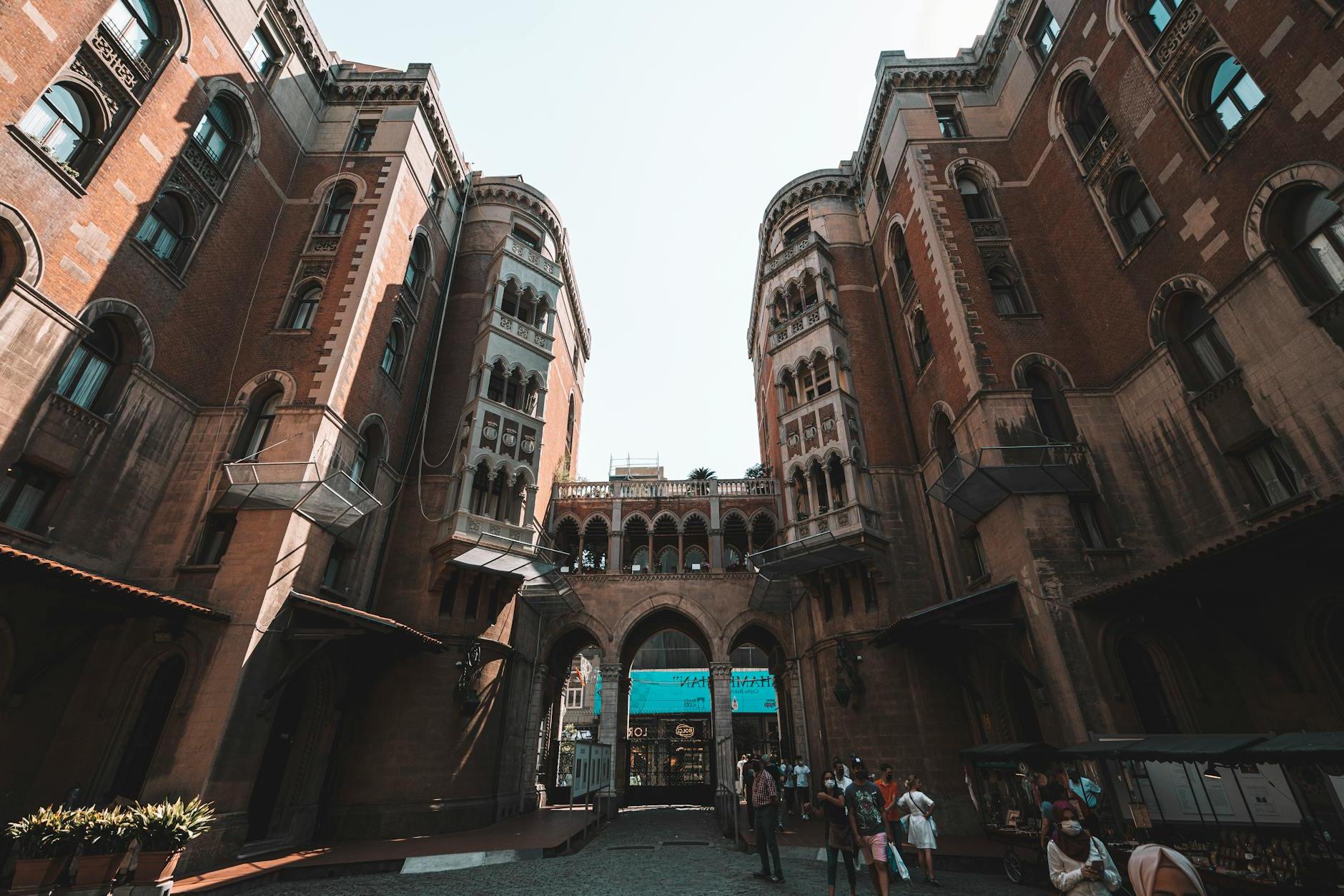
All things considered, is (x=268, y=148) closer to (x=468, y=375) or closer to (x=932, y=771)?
(x=468, y=375)

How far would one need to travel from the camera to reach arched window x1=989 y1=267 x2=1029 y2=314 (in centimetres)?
2002

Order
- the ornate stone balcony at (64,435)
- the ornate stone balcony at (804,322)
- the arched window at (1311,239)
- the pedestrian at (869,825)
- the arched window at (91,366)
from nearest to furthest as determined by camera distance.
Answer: the pedestrian at (869,825)
the arched window at (1311,239)
the ornate stone balcony at (64,435)
the arched window at (91,366)
the ornate stone balcony at (804,322)

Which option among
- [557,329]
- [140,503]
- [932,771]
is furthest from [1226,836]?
[557,329]

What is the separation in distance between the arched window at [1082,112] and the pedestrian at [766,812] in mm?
21048

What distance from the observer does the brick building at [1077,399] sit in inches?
480

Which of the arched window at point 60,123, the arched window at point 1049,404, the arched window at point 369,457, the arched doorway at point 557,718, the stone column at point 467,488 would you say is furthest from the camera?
the arched doorway at point 557,718

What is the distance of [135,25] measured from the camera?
16.1 m

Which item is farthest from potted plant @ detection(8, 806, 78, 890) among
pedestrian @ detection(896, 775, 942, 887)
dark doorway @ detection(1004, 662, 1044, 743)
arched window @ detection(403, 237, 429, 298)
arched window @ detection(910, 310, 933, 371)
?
arched window @ detection(910, 310, 933, 371)

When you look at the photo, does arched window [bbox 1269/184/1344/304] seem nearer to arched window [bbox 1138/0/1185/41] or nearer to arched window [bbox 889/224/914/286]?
arched window [bbox 1138/0/1185/41]

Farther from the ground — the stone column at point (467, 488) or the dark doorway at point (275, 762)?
the stone column at point (467, 488)

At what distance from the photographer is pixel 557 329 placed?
106 feet

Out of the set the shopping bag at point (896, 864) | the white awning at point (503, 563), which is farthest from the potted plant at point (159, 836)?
the shopping bag at point (896, 864)

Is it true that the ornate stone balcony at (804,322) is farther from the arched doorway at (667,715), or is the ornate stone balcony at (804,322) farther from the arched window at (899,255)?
the arched doorway at (667,715)

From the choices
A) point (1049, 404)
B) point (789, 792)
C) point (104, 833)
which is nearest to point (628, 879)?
point (104, 833)
